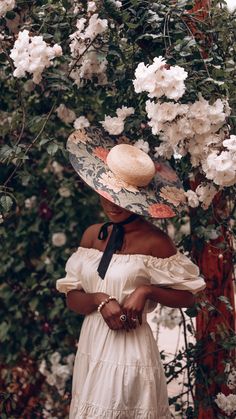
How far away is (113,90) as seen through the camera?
137 inches

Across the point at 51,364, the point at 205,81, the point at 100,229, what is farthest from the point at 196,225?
the point at 51,364

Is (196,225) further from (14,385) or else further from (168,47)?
(14,385)

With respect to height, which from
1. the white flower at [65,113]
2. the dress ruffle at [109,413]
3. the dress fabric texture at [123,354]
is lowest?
the dress ruffle at [109,413]

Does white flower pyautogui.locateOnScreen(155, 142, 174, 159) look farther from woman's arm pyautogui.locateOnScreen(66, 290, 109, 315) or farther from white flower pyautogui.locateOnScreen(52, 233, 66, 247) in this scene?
white flower pyautogui.locateOnScreen(52, 233, 66, 247)

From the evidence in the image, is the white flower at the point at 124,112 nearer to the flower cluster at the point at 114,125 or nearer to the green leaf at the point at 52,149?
the flower cluster at the point at 114,125

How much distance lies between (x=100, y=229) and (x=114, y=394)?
2.00ft

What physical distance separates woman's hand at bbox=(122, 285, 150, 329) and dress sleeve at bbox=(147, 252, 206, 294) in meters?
0.08

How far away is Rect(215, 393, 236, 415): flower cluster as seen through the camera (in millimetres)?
3434

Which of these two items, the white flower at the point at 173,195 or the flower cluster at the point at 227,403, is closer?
the white flower at the point at 173,195

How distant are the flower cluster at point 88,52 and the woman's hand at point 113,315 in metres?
0.89

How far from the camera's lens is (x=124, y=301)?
2857 millimetres

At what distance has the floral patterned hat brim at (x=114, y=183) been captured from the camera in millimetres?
2801

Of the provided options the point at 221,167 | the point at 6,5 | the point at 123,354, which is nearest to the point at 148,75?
the point at 221,167

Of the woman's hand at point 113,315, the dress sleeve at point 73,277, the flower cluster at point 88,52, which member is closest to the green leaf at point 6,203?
the dress sleeve at point 73,277
